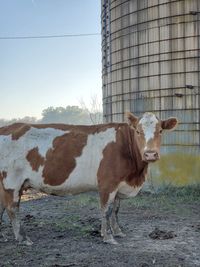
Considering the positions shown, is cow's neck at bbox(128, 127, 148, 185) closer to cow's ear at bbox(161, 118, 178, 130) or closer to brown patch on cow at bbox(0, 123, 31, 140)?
cow's ear at bbox(161, 118, 178, 130)

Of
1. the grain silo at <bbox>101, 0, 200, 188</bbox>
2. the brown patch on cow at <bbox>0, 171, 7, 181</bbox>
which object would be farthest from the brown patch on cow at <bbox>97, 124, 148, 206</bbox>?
the grain silo at <bbox>101, 0, 200, 188</bbox>

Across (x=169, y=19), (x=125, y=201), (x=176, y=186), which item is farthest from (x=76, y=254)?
(x=169, y=19)

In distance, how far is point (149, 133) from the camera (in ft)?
19.7

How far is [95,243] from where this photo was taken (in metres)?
6.25

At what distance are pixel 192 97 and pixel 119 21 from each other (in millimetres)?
3623

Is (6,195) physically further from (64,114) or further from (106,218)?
(64,114)

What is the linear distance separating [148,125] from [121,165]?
0.76 metres

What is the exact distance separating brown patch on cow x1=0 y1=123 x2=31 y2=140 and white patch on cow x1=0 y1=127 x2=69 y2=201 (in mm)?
54

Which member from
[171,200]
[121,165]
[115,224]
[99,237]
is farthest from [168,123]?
[171,200]

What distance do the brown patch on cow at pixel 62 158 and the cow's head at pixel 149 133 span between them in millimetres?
892

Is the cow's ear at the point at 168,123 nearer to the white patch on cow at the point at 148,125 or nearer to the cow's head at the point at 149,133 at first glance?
the cow's head at the point at 149,133

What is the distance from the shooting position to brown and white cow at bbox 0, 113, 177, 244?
250 inches

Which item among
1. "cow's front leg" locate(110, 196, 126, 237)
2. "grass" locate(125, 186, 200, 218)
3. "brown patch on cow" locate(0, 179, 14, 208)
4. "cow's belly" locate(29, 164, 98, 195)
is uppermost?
"cow's belly" locate(29, 164, 98, 195)

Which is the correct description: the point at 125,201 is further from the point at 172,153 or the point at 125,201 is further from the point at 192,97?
the point at 192,97
